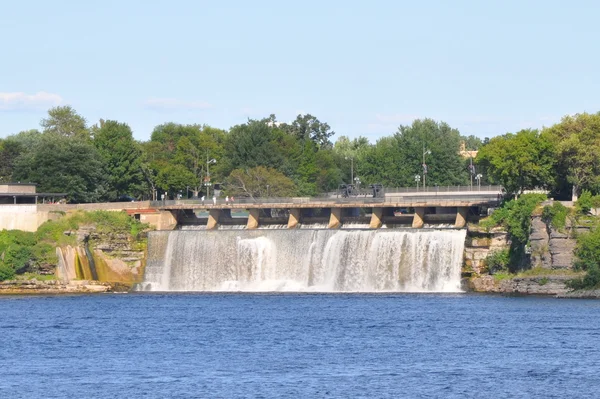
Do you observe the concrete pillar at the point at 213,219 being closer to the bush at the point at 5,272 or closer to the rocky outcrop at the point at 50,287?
the rocky outcrop at the point at 50,287

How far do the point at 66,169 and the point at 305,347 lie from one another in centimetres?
6584

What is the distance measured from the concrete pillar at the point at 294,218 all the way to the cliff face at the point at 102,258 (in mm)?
12725

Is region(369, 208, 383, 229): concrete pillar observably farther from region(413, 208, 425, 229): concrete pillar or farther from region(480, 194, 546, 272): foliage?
region(480, 194, 546, 272): foliage

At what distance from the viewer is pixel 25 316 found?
292 feet

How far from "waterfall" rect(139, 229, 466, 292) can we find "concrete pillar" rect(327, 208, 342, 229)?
22.0 feet

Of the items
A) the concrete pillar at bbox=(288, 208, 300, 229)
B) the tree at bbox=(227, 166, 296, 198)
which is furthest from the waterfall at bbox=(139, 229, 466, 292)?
the tree at bbox=(227, 166, 296, 198)

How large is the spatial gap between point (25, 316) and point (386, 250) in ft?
94.6

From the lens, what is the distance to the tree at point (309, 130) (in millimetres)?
190375

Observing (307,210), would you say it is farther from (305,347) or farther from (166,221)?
(305,347)

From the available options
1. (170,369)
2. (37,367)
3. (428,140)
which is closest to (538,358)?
(170,369)

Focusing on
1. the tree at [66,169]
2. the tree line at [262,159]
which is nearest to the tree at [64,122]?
the tree line at [262,159]

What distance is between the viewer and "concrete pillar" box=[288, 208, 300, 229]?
11706 cm

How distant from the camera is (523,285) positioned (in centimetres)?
9700

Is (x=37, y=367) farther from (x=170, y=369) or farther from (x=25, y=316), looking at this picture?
(x=25, y=316)
